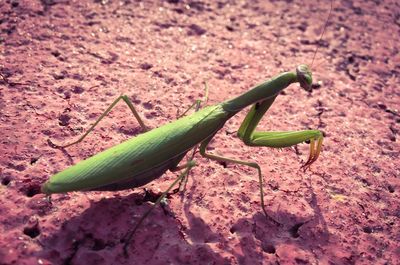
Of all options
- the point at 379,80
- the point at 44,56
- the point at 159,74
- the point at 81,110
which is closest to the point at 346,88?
the point at 379,80

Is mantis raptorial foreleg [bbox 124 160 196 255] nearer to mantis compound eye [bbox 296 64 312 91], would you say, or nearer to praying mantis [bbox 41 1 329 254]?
praying mantis [bbox 41 1 329 254]

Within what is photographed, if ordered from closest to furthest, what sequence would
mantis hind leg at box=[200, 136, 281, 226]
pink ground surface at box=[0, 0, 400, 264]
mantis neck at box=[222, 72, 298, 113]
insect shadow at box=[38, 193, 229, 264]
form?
insect shadow at box=[38, 193, 229, 264] < pink ground surface at box=[0, 0, 400, 264] < mantis hind leg at box=[200, 136, 281, 226] < mantis neck at box=[222, 72, 298, 113]

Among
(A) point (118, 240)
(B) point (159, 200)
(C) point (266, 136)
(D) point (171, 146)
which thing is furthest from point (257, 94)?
(A) point (118, 240)

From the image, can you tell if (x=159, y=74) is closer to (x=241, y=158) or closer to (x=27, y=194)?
(x=241, y=158)

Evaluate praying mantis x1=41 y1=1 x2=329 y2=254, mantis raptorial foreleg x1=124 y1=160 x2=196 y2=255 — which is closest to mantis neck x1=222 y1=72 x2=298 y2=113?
praying mantis x1=41 y1=1 x2=329 y2=254

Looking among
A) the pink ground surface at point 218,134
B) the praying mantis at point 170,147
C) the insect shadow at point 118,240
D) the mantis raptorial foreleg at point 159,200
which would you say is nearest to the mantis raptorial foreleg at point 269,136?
the praying mantis at point 170,147

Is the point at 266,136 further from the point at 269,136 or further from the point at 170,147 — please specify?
the point at 170,147
